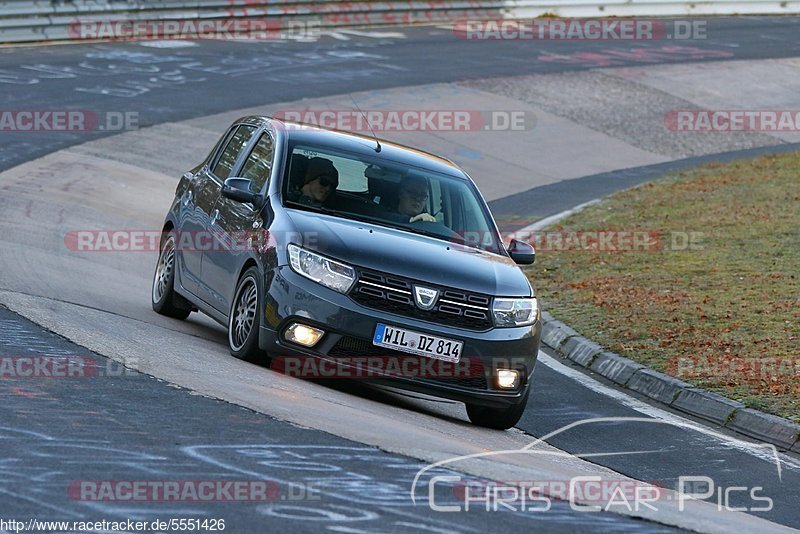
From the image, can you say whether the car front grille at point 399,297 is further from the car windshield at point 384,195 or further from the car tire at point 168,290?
the car tire at point 168,290

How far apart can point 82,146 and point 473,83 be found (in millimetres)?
10075

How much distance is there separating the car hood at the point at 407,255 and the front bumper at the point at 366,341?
265 mm

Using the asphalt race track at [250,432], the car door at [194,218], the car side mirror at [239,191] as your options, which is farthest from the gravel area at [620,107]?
the car side mirror at [239,191]

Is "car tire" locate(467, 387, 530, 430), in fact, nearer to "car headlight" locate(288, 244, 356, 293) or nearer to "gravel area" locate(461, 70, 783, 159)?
"car headlight" locate(288, 244, 356, 293)

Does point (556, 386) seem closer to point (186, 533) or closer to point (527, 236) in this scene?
point (186, 533)

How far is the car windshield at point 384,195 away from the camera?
10070 mm

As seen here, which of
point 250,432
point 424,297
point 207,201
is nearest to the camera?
point 250,432

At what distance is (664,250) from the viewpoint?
677 inches

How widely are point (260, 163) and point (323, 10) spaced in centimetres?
2497


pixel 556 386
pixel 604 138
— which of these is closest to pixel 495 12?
pixel 604 138

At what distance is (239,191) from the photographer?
10.1 m

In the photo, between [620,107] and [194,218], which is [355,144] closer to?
[194,218]

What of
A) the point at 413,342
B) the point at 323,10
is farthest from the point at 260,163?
the point at 323,10

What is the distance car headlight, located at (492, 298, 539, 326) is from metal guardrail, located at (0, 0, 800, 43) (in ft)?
71.0
